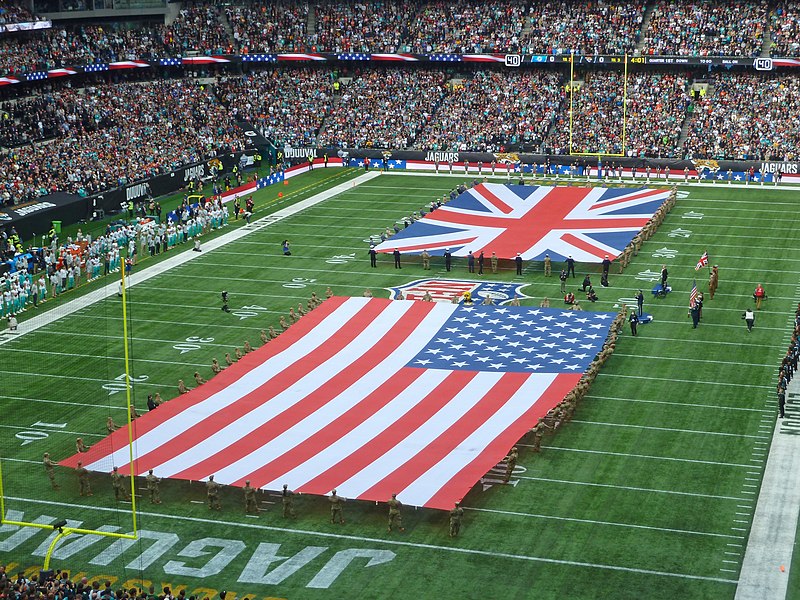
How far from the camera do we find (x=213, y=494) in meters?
25.5

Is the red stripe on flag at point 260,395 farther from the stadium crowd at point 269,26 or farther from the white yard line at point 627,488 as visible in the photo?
the stadium crowd at point 269,26

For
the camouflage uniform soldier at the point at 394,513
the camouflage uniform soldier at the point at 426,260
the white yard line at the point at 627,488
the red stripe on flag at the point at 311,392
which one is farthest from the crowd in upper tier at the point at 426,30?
the camouflage uniform soldier at the point at 394,513

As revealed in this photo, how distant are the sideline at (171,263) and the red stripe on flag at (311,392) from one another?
9.58m

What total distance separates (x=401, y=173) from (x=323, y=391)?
110ft

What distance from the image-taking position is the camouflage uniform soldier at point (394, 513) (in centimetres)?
2438

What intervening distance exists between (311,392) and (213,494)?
20.5ft

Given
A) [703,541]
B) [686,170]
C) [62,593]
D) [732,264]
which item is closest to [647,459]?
[703,541]

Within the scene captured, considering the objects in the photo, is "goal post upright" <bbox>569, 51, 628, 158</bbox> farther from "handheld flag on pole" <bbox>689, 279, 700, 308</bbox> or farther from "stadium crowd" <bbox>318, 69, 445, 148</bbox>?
"handheld flag on pole" <bbox>689, 279, 700, 308</bbox>

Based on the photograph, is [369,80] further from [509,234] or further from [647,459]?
[647,459]

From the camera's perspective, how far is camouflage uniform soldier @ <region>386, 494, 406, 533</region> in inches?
Result: 960

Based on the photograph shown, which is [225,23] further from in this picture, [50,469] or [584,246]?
[50,469]

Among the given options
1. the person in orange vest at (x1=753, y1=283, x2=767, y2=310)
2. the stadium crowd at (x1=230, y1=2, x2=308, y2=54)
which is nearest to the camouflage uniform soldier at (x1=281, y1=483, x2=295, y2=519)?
the person in orange vest at (x1=753, y1=283, x2=767, y2=310)

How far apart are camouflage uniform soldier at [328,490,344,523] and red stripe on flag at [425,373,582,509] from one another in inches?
66.9

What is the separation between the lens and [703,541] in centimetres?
2405
